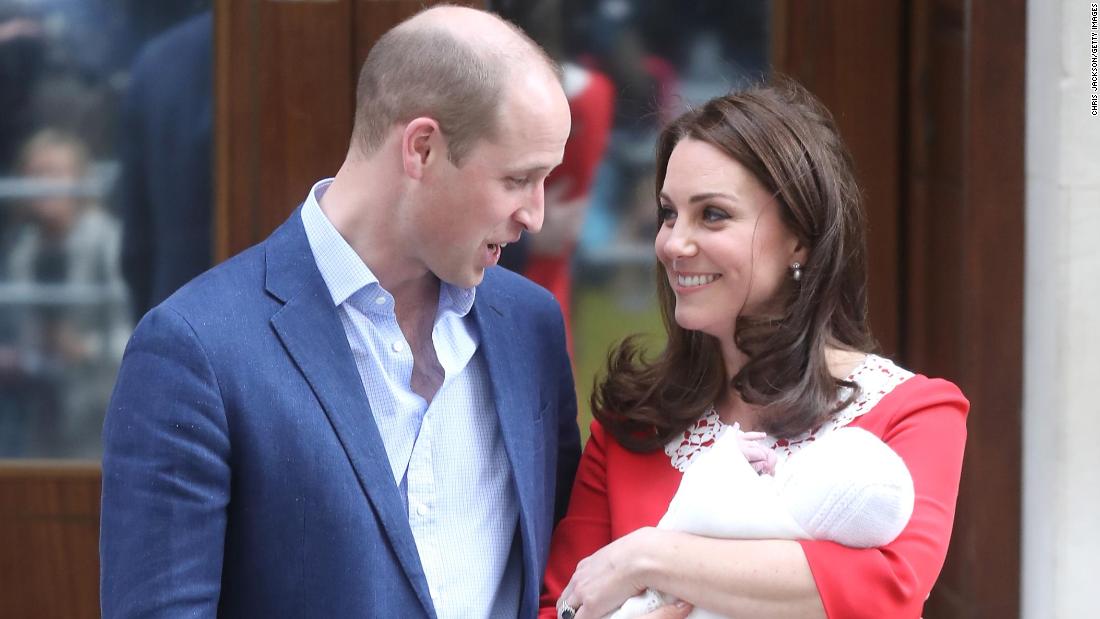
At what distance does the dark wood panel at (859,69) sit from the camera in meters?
3.47

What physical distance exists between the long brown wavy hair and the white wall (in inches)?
33.0

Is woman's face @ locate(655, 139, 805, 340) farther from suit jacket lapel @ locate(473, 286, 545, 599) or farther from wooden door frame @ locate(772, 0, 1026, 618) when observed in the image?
wooden door frame @ locate(772, 0, 1026, 618)

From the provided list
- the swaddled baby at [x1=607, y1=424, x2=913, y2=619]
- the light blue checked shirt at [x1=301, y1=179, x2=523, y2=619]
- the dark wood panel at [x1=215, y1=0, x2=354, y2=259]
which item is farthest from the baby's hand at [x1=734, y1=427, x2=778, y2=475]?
the dark wood panel at [x1=215, y1=0, x2=354, y2=259]

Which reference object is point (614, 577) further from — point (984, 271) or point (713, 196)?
point (984, 271)

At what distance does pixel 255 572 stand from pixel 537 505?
48 cm

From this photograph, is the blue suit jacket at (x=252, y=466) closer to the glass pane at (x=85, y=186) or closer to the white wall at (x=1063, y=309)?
the glass pane at (x=85, y=186)

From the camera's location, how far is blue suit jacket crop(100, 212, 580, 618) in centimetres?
195

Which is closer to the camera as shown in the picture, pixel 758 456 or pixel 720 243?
pixel 758 456

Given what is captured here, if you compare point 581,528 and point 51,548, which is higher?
point 581,528

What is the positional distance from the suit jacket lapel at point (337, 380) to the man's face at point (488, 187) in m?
0.17

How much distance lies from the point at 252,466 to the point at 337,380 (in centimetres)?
17

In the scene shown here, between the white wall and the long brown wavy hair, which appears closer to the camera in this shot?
the long brown wavy hair

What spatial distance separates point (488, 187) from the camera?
2.13 metres

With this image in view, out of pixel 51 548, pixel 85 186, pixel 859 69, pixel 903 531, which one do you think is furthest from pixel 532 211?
pixel 51 548
